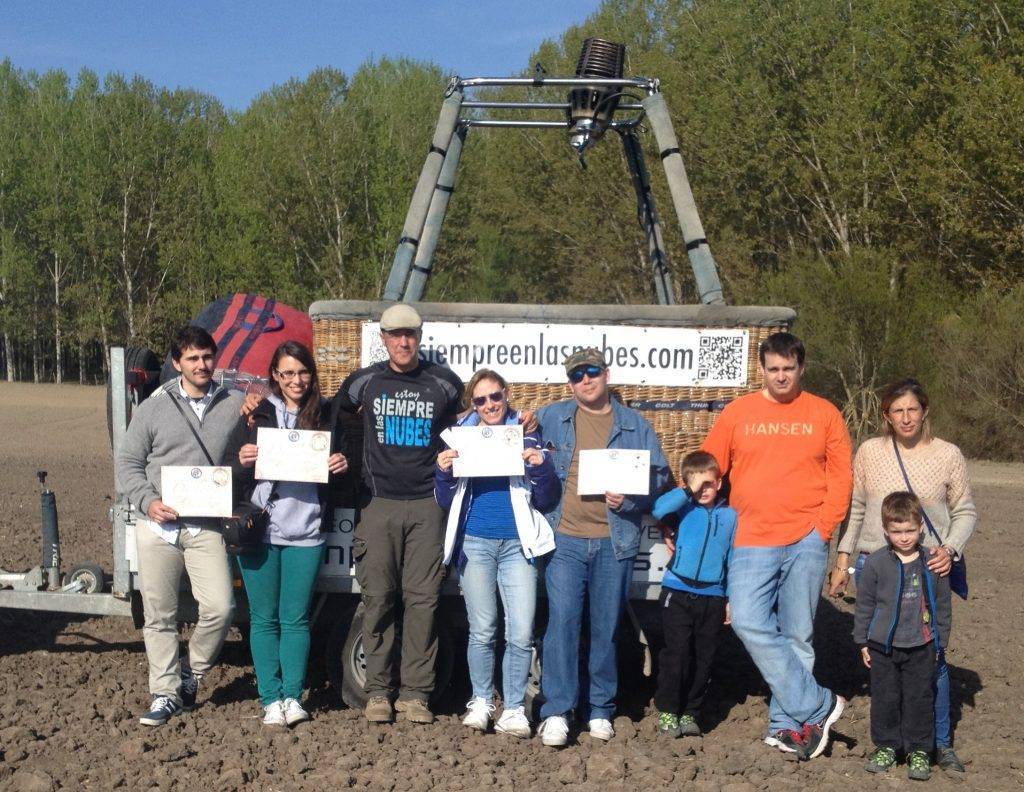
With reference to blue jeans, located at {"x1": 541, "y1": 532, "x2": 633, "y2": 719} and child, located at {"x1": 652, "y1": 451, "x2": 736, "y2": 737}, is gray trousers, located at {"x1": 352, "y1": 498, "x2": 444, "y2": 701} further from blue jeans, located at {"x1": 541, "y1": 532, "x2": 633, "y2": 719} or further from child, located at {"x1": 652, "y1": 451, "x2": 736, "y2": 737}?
child, located at {"x1": 652, "y1": 451, "x2": 736, "y2": 737}

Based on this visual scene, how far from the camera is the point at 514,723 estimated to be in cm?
569

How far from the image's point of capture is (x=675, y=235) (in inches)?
1538

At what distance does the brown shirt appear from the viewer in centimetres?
561

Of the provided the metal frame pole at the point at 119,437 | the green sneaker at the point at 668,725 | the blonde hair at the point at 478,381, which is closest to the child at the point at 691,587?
the green sneaker at the point at 668,725

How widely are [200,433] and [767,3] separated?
108 feet

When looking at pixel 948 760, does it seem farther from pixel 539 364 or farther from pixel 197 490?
pixel 197 490

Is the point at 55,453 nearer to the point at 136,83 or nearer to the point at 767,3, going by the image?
the point at 767,3

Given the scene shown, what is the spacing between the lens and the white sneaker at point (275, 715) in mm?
5777

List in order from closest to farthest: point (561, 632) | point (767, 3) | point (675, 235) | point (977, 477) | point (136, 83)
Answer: point (561, 632), point (977, 477), point (767, 3), point (675, 235), point (136, 83)

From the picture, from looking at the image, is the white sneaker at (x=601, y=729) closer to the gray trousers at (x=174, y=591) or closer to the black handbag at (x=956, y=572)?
the black handbag at (x=956, y=572)

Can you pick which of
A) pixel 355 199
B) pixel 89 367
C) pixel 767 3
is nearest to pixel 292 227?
pixel 355 199

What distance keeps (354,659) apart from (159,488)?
1.31 meters

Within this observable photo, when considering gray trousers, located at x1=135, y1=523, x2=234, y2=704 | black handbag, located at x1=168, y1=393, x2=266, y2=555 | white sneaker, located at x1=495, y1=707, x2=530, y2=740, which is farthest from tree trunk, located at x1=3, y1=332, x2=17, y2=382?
white sneaker, located at x1=495, y1=707, x2=530, y2=740

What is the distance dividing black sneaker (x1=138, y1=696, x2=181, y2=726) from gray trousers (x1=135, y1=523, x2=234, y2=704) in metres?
0.03
